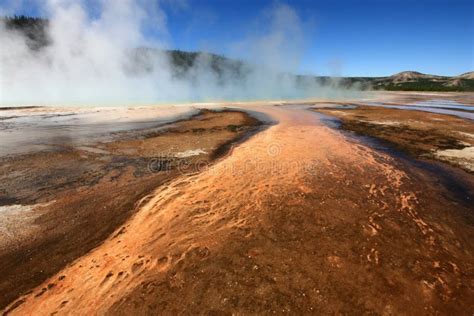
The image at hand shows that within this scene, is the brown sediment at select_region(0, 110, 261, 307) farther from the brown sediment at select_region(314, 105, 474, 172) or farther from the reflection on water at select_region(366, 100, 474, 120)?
the reflection on water at select_region(366, 100, 474, 120)

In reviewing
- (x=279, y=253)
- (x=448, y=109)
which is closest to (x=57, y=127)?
(x=279, y=253)

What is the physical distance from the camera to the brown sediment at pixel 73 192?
Answer: 4020 mm

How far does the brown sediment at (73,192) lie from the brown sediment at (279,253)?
1.07ft

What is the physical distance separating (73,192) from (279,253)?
4.58m

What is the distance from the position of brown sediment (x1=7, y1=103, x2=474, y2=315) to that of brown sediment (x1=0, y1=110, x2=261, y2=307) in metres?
0.33

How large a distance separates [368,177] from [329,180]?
44.6 inches

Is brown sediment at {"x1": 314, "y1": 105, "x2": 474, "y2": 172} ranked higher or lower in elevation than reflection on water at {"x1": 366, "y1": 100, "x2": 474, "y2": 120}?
higher

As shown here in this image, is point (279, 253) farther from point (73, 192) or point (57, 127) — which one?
point (57, 127)

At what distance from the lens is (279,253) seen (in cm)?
407

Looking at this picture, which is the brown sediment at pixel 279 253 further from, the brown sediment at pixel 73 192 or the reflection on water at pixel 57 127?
the reflection on water at pixel 57 127

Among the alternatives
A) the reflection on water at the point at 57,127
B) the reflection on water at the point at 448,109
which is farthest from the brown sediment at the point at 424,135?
the reflection on water at the point at 57,127

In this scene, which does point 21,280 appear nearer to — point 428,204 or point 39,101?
point 428,204

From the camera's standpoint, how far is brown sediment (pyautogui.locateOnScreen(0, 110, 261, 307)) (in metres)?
4.02

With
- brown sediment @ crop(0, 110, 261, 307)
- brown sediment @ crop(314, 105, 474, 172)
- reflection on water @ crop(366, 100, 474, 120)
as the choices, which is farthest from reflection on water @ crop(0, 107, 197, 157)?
reflection on water @ crop(366, 100, 474, 120)
